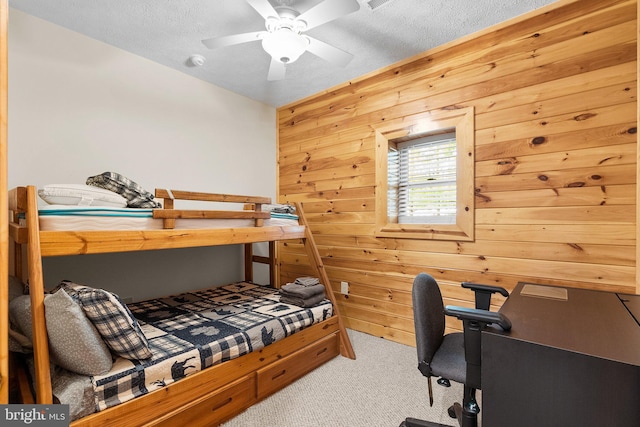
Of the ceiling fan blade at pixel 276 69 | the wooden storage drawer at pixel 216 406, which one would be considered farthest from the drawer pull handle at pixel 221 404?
the ceiling fan blade at pixel 276 69

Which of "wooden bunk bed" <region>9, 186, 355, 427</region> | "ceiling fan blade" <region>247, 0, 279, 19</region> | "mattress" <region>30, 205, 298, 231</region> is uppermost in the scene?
"ceiling fan blade" <region>247, 0, 279, 19</region>

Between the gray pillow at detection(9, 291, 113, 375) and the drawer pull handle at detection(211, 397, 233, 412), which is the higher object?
the gray pillow at detection(9, 291, 113, 375)

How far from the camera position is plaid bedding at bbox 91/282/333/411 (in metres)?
1.33

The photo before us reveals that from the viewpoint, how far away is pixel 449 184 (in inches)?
98.1

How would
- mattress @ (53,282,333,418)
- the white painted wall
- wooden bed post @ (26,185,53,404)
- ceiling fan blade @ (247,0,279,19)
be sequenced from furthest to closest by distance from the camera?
the white painted wall → ceiling fan blade @ (247,0,279,19) → mattress @ (53,282,333,418) → wooden bed post @ (26,185,53,404)

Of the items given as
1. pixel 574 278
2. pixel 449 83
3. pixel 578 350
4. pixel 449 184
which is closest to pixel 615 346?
pixel 578 350

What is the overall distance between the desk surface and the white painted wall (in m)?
2.66

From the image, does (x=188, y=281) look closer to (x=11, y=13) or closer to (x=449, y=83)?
(x=11, y=13)

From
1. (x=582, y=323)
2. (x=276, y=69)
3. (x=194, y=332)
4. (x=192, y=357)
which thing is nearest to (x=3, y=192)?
(x=192, y=357)

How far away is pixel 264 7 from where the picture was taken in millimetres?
1566

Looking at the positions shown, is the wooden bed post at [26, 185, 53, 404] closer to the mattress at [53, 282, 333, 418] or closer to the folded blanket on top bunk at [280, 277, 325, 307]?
the mattress at [53, 282, 333, 418]

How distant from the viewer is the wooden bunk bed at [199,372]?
1219 millimetres

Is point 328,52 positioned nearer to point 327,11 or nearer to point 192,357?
point 327,11

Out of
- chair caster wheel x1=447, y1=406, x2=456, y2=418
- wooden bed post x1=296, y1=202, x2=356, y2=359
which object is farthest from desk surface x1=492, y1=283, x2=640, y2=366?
wooden bed post x1=296, y1=202, x2=356, y2=359
